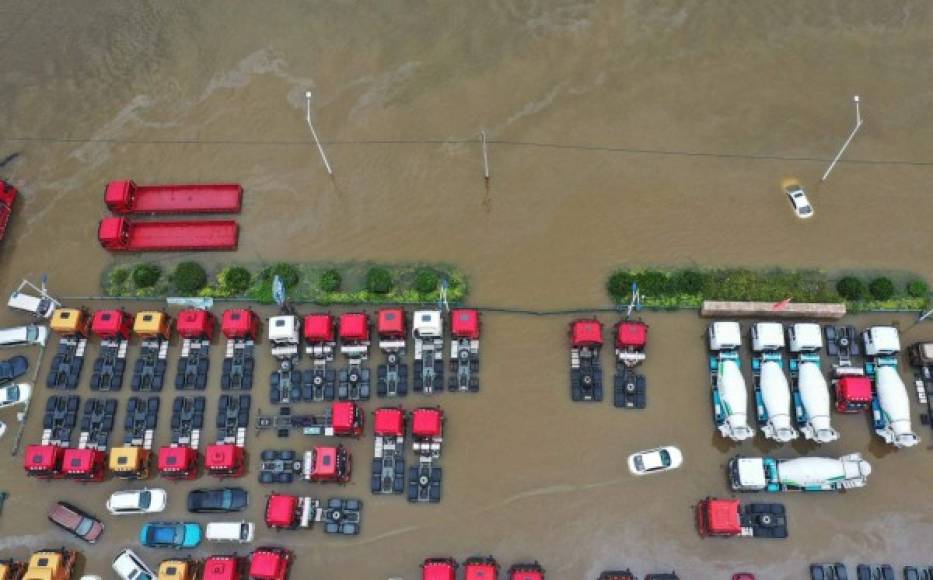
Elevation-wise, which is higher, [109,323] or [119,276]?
[119,276]

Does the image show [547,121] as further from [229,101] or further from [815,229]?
[229,101]

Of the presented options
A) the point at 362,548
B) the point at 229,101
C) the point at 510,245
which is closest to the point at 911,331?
the point at 510,245

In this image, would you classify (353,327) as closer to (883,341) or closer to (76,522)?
(76,522)

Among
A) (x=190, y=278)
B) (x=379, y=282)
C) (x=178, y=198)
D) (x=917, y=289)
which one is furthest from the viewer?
(x=178, y=198)

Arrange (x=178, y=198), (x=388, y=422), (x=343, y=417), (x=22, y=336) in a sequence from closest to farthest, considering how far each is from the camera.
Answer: (x=388, y=422) < (x=343, y=417) < (x=22, y=336) < (x=178, y=198)

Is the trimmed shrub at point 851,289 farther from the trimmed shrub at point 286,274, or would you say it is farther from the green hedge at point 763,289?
the trimmed shrub at point 286,274

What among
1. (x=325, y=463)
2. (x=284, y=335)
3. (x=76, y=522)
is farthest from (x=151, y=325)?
(x=325, y=463)
